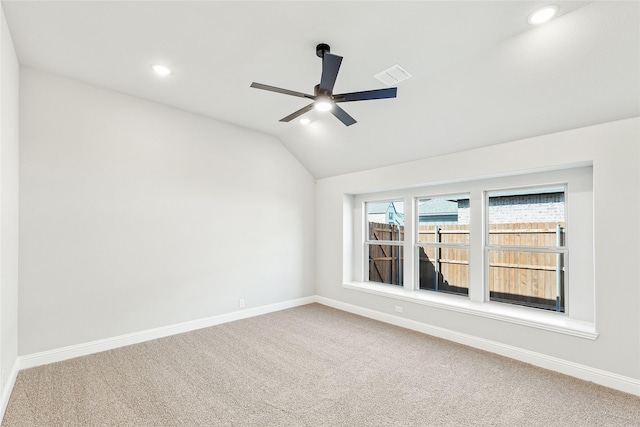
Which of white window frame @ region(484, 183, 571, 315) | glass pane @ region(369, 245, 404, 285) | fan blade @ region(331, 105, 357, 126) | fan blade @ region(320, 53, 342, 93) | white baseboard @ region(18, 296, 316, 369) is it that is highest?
fan blade @ region(320, 53, 342, 93)

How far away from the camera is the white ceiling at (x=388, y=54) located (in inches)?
86.2

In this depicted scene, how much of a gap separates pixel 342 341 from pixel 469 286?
5.96ft

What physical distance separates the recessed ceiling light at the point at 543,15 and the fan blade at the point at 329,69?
57.0 inches

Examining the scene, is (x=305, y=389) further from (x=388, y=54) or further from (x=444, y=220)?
(x=388, y=54)

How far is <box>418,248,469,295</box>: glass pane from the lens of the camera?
4141 mm

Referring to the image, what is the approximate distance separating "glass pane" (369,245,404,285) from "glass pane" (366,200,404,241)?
0.63 ft

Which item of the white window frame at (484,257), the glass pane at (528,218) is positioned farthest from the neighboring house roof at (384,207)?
the glass pane at (528,218)

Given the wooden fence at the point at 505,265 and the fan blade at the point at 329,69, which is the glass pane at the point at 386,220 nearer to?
the wooden fence at the point at 505,265

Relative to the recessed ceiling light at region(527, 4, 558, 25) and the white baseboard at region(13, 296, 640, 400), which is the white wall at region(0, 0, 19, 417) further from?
the recessed ceiling light at region(527, 4, 558, 25)

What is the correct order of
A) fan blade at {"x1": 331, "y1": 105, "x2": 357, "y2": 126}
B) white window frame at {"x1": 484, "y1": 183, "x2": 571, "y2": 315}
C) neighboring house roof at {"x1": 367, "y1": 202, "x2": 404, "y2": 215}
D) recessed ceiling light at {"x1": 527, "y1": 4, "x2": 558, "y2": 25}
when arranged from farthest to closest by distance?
neighboring house roof at {"x1": 367, "y1": 202, "x2": 404, "y2": 215} → white window frame at {"x1": 484, "y1": 183, "x2": 571, "y2": 315} → fan blade at {"x1": 331, "y1": 105, "x2": 357, "y2": 126} → recessed ceiling light at {"x1": 527, "y1": 4, "x2": 558, "y2": 25}

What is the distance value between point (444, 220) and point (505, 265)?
96 cm

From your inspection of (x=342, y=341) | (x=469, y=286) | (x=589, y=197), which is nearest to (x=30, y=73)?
(x=342, y=341)

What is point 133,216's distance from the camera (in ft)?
11.9

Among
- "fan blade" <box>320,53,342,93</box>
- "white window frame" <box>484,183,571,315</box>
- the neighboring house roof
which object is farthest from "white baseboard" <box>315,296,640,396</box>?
"fan blade" <box>320,53,342,93</box>
